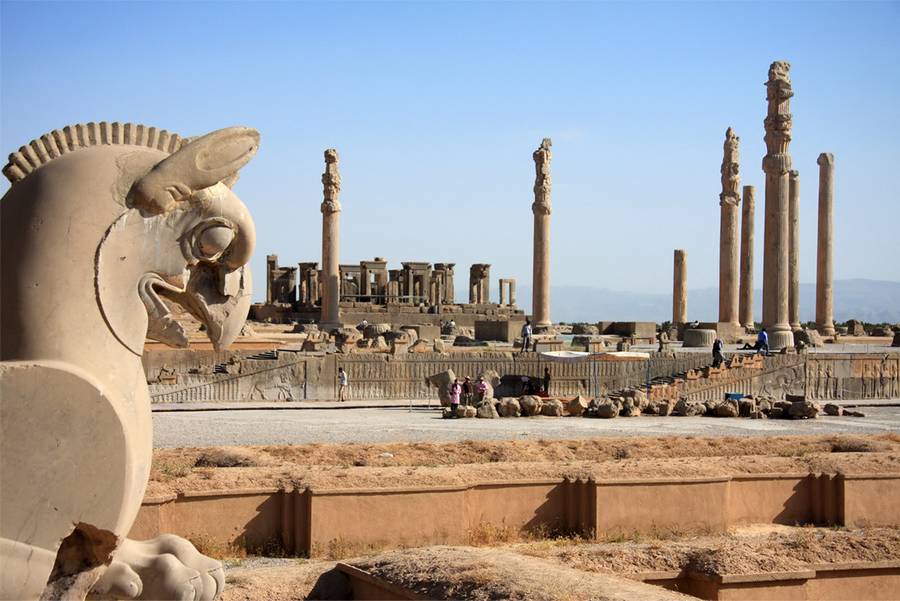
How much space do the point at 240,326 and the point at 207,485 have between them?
21.9 feet

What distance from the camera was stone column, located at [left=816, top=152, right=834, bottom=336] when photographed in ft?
155

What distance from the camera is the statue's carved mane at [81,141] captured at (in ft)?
13.6

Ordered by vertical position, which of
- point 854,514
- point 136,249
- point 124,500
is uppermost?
point 136,249

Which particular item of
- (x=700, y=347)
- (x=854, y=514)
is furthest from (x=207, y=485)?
(x=700, y=347)

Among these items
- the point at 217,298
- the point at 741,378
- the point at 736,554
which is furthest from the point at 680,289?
the point at 217,298

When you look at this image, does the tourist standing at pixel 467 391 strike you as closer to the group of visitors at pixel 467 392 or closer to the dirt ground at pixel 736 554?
the group of visitors at pixel 467 392

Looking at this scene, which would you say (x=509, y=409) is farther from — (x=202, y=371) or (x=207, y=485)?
(x=207, y=485)

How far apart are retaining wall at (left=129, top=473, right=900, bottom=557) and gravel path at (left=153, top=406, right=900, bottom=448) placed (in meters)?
5.96

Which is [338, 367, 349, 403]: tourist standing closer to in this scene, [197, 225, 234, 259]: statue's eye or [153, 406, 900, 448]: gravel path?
[153, 406, 900, 448]: gravel path

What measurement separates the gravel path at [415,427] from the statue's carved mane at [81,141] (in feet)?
41.2

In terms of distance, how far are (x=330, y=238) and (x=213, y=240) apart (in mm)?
39639

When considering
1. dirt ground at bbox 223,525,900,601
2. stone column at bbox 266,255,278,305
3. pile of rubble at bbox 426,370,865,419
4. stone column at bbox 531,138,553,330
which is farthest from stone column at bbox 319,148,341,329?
dirt ground at bbox 223,525,900,601

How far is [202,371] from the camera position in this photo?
24469 millimetres

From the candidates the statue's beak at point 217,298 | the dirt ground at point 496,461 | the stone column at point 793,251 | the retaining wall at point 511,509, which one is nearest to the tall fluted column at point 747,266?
the stone column at point 793,251
